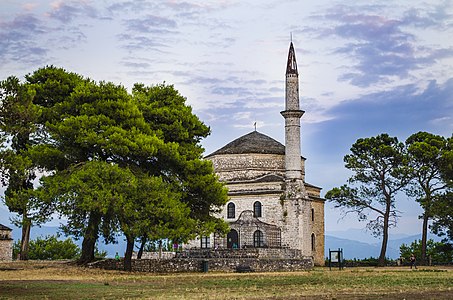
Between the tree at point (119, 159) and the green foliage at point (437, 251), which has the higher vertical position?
the tree at point (119, 159)

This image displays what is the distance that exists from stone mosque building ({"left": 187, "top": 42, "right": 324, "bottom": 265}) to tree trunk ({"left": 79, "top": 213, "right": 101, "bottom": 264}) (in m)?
18.6

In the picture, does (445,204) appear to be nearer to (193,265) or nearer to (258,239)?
(258,239)

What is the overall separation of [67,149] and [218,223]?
10107 millimetres

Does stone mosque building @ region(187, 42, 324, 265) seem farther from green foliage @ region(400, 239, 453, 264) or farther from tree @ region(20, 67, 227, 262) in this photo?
tree @ region(20, 67, 227, 262)

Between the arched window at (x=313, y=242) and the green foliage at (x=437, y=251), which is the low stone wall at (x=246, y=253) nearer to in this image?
the arched window at (x=313, y=242)

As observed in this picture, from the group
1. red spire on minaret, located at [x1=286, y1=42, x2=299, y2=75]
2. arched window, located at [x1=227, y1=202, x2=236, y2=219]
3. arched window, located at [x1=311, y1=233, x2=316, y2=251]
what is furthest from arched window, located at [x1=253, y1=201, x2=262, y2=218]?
red spire on minaret, located at [x1=286, y1=42, x2=299, y2=75]

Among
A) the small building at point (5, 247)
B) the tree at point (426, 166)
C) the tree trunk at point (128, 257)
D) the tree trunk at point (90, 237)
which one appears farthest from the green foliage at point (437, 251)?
the small building at point (5, 247)

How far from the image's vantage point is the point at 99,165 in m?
35.5

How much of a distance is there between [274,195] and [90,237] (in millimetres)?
24805

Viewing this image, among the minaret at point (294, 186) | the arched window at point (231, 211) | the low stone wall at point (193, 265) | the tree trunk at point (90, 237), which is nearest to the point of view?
the tree trunk at point (90, 237)

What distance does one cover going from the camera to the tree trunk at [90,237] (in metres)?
36.5

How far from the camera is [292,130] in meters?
58.8

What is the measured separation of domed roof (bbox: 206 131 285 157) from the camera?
62.4 meters

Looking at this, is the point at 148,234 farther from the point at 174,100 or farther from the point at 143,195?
the point at 174,100
